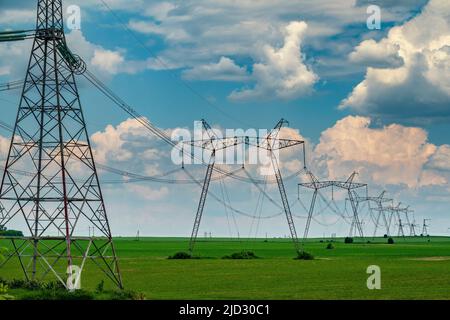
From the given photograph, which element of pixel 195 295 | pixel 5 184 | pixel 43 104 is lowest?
pixel 195 295

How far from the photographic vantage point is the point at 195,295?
59.1m

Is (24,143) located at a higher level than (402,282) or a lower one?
higher

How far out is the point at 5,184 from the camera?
5547 centimetres

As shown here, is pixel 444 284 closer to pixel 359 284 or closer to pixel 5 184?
pixel 359 284
